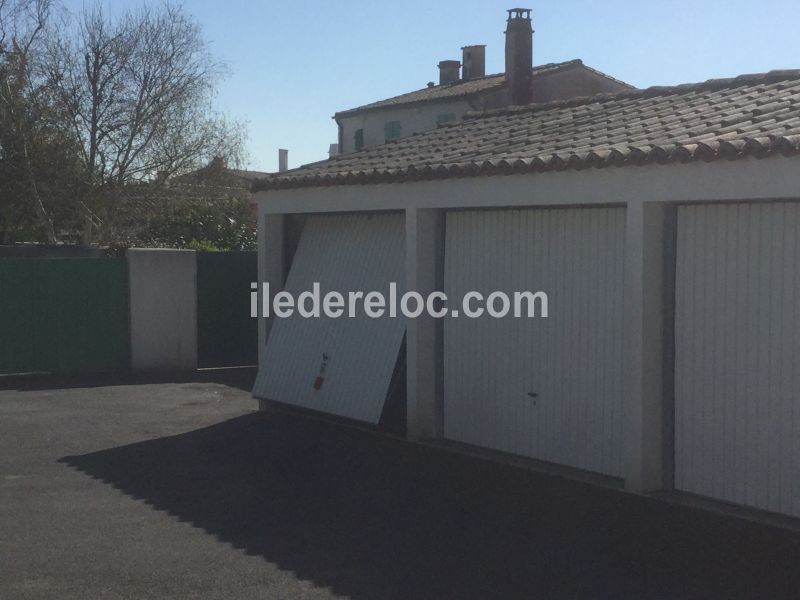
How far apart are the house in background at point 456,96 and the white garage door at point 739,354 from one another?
18507 millimetres

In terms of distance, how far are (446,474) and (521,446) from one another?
1.03 meters

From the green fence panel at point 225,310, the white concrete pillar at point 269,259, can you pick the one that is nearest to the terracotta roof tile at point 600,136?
the white concrete pillar at point 269,259

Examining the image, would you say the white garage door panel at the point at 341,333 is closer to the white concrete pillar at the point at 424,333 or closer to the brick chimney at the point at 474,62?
the white concrete pillar at the point at 424,333

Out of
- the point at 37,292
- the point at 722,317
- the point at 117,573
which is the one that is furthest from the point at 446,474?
the point at 37,292

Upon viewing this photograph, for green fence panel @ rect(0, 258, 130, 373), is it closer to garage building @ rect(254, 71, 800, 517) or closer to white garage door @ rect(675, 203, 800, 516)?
garage building @ rect(254, 71, 800, 517)

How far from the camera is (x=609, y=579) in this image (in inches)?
267

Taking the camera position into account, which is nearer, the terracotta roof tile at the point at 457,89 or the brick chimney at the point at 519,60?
the brick chimney at the point at 519,60

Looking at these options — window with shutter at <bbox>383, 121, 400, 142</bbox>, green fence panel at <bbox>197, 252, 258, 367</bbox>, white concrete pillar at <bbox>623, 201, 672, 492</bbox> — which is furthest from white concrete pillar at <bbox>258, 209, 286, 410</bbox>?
window with shutter at <bbox>383, 121, 400, 142</bbox>

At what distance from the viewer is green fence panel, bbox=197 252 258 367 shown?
1797cm

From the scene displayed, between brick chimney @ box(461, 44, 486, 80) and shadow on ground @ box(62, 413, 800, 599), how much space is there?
3118 cm

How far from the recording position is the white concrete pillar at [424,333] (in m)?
11.6

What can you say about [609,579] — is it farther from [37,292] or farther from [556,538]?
[37,292]

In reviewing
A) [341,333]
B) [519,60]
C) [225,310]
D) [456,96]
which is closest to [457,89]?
[456,96]

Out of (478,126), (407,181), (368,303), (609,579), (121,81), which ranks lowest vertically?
(609,579)
